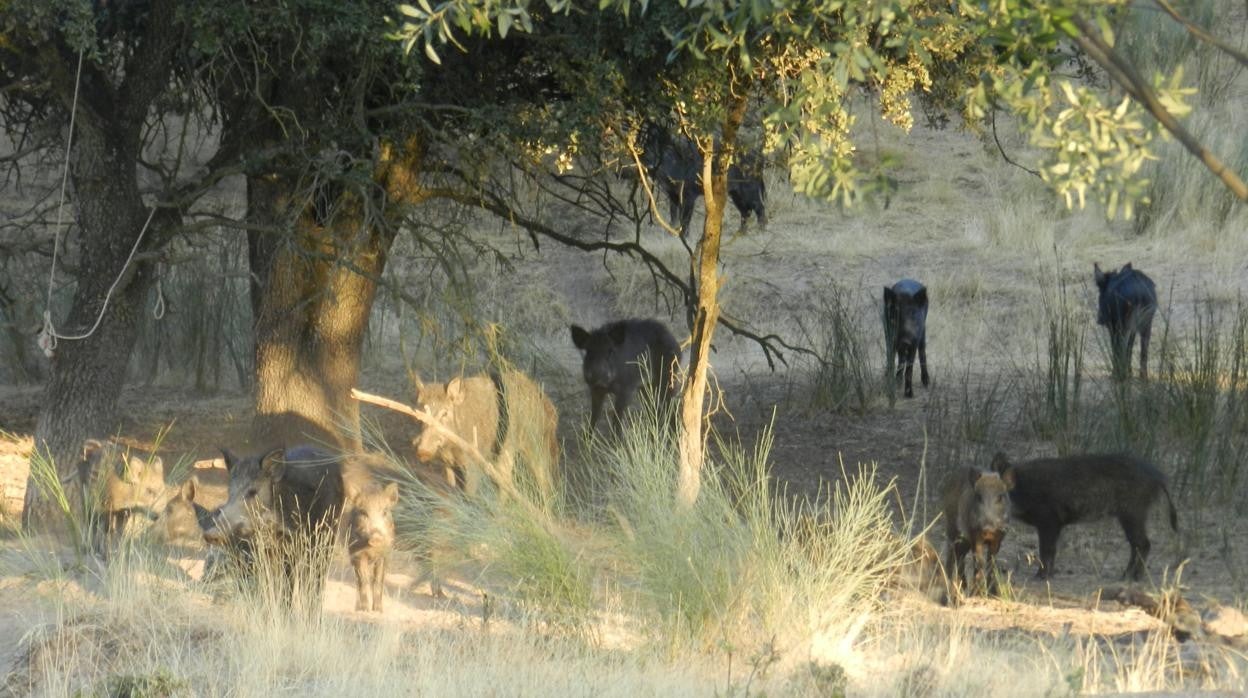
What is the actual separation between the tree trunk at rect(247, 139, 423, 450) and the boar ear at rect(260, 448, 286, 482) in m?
2.95

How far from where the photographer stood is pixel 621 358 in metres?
13.2

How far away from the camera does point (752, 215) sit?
24.1m

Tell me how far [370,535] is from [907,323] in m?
8.41

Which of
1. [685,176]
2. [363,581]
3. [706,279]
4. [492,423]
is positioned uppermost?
[685,176]

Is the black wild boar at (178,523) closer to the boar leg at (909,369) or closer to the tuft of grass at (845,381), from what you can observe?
the tuft of grass at (845,381)

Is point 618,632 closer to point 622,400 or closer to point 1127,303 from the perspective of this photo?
point 622,400

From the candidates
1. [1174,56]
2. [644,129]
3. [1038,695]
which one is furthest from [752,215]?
[1038,695]

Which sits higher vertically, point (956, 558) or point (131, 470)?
point (131, 470)

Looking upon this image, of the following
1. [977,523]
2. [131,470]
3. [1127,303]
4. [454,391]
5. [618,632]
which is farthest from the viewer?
[1127,303]

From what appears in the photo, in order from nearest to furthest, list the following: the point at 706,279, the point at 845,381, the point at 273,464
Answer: the point at 273,464
the point at 706,279
the point at 845,381

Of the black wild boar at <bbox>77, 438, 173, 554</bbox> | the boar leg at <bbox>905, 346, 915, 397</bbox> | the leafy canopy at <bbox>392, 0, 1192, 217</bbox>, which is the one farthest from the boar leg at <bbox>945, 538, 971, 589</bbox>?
the boar leg at <bbox>905, 346, 915, 397</bbox>

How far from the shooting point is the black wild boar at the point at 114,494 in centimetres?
869

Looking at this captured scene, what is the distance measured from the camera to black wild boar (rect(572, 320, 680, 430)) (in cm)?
1309

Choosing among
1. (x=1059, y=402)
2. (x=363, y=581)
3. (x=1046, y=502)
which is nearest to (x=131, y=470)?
(x=363, y=581)
